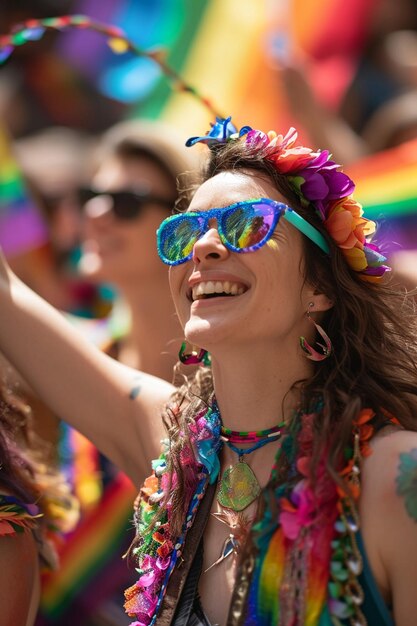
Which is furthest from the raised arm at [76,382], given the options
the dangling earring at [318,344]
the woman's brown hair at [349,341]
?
the dangling earring at [318,344]

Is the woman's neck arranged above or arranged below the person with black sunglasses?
below

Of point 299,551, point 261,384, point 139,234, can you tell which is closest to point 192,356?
point 261,384

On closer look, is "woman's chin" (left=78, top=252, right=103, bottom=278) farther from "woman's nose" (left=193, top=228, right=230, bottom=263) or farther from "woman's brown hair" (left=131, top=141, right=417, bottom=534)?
"woman's nose" (left=193, top=228, right=230, bottom=263)

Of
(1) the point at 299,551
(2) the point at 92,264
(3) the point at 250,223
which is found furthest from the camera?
(2) the point at 92,264

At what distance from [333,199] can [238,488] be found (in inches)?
26.6

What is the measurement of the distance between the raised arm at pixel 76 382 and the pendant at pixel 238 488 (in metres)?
0.39

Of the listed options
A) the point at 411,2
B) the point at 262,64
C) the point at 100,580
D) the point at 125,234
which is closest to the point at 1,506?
the point at 100,580

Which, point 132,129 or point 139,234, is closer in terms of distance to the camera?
point 139,234

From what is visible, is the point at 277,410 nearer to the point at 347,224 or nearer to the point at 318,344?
the point at 318,344

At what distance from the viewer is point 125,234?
12.2 ft

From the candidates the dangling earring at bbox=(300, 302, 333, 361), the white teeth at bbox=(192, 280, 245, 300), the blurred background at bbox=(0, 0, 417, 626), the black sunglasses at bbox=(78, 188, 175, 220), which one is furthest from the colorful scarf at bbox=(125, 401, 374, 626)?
the black sunglasses at bbox=(78, 188, 175, 220)

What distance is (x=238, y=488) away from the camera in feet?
6.97

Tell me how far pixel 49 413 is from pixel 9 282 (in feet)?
3.71

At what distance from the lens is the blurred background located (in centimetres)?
361
